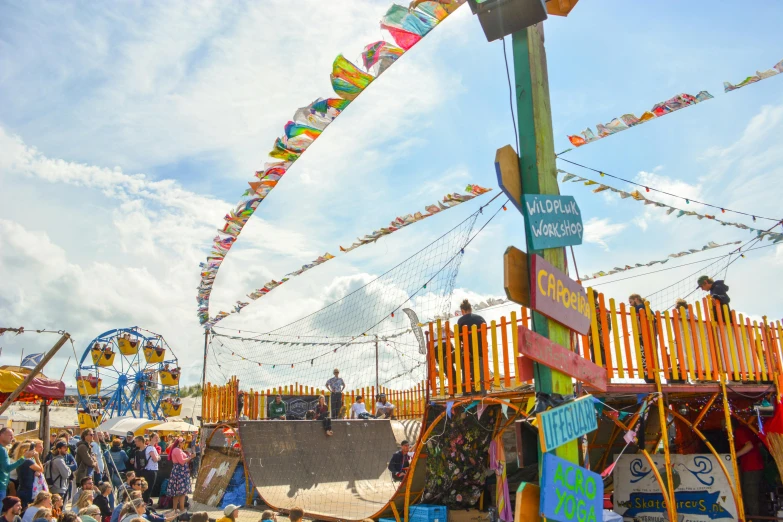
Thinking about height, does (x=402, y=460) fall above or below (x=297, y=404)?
below

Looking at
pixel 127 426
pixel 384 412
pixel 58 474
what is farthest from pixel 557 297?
pixel 127 426

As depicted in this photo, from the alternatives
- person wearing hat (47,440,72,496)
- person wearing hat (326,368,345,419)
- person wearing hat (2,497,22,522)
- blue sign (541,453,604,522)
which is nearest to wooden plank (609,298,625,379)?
blue sign (541,453,604,522)

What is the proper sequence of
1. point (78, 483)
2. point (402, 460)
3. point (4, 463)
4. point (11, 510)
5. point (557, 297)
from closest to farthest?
point (557, 297) < point (11, 510) < point (4, 463) < point (402, 460) < point (78, 483)

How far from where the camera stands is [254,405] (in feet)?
46.6

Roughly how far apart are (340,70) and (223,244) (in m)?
5.38

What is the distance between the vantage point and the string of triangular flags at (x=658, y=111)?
679 centimetres

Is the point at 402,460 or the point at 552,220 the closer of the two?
the point at 552,220

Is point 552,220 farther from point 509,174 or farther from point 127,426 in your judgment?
point 127,426

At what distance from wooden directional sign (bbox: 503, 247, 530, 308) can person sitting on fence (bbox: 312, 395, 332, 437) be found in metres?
10.4

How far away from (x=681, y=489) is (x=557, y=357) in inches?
207

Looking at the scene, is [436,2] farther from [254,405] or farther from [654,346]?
[254,405]

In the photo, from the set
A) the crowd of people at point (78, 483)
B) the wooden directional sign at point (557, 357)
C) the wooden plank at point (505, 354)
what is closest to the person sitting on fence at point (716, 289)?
the wooden plank at point (505, 354)

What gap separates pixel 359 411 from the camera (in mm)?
15352

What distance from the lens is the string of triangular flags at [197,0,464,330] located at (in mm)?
4387
